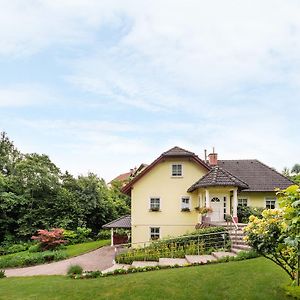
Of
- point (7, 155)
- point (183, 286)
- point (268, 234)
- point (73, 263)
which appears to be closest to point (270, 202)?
point (73, 263)

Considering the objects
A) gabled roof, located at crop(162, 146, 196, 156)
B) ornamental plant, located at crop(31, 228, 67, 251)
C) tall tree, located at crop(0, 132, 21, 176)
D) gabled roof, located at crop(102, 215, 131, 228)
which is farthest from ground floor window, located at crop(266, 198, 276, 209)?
tall tree, located at crop(0, 132, 21, 176)

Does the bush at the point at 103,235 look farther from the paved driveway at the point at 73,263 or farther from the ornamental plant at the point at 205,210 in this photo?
the ornamental plant at the point at 205,210

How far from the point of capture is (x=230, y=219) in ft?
76.6

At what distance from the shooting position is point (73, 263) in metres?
21.3

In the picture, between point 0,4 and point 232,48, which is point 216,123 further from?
point 0,4

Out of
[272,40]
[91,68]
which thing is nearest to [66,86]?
[91,68]

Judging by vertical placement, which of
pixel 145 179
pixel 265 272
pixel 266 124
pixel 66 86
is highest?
pixel 66 86

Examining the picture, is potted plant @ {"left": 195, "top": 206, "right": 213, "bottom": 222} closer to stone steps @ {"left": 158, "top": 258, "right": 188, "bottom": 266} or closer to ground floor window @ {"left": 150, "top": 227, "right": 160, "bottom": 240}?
ground floor window @ {"left": 150, "top": 227, "right": 160, "bottom": 240}

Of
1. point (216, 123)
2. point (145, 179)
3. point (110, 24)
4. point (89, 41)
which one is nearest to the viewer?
point (110, 24)

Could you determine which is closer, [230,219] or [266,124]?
[266,124]

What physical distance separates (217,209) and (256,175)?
5.58m

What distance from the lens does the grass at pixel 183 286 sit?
10195 mm

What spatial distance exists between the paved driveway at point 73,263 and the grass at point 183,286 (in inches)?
226

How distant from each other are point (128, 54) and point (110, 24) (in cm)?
175
